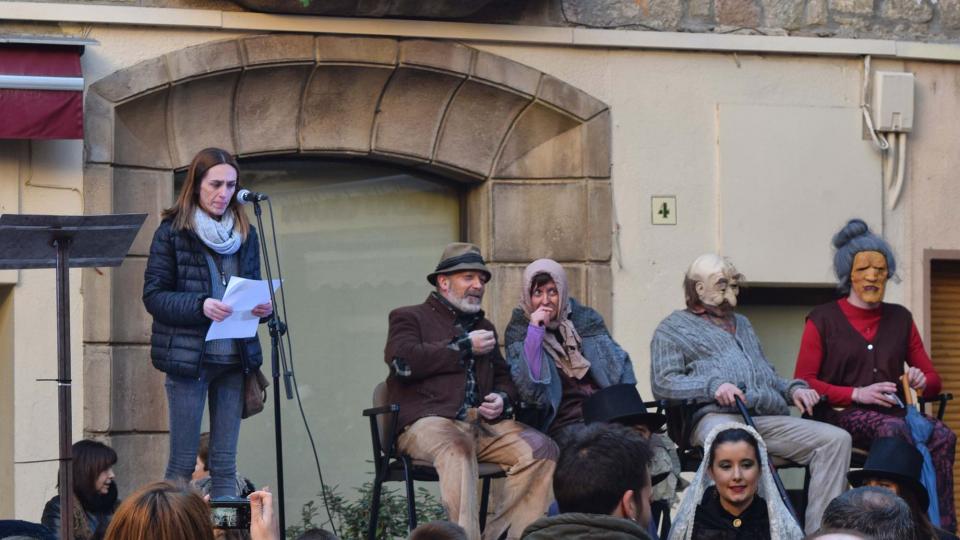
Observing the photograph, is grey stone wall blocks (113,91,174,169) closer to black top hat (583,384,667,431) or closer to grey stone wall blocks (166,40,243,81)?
grey stone wall blocks (166,40,243,81)

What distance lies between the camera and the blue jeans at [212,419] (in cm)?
821

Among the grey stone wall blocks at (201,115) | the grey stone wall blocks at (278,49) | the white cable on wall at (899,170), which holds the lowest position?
the white cable on wall at (899,170)

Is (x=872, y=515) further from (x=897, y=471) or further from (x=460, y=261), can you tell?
(x=460, y=261)

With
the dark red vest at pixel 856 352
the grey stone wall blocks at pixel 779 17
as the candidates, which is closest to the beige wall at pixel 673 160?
the grey stone wall blocks at pixel 779 17

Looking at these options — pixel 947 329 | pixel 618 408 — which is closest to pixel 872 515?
pixel 618 408

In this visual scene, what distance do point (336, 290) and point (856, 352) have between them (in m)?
3.04

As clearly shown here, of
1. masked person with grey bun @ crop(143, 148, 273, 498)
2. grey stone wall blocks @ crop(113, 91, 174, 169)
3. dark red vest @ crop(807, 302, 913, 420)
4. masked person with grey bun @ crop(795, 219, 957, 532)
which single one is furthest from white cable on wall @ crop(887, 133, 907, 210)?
masked person with grey bun @ crop(143, 148, 273, 498)

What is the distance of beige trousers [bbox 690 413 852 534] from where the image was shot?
345 inches

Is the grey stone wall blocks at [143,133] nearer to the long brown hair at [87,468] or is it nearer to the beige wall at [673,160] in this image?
the beige wall at [673,160]

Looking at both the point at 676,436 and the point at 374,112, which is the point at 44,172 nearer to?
the point at 374,112

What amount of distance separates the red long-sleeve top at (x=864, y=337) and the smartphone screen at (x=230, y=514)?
4.39 metres

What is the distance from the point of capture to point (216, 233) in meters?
→ 8.24

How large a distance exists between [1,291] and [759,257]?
419 centimetres

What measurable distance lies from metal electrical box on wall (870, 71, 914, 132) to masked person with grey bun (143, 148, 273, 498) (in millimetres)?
4380
